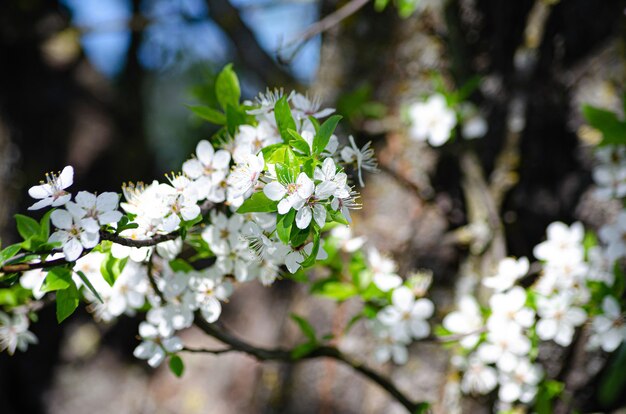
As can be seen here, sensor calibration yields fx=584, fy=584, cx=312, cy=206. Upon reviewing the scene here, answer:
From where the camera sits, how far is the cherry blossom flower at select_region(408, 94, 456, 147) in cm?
127

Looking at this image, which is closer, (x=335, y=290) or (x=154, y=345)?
(x=154, y=345)

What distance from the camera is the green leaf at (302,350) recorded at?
3.17 ft

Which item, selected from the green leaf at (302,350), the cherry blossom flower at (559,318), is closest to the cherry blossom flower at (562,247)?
the cherry blossom flower at (559,318)

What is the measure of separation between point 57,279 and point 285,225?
0.91ft

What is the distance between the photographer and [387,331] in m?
1.05

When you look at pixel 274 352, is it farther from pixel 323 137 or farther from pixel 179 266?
pixel 323 137

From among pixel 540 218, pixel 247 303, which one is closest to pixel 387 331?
pixel 540 218

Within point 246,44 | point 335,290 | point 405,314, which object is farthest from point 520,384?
point 246,44

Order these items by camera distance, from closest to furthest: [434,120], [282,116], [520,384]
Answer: [282,116]
[520,384]
[434,120]

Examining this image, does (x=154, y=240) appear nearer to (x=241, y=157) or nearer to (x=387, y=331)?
(x=241, y=157)

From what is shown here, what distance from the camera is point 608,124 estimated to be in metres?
0.98

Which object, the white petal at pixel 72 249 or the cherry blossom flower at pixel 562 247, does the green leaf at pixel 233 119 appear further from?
the cherry blossom flower at pixel 562 247

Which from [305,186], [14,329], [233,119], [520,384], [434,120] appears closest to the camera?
[305,186]

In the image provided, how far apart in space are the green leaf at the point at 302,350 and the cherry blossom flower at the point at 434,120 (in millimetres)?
547
